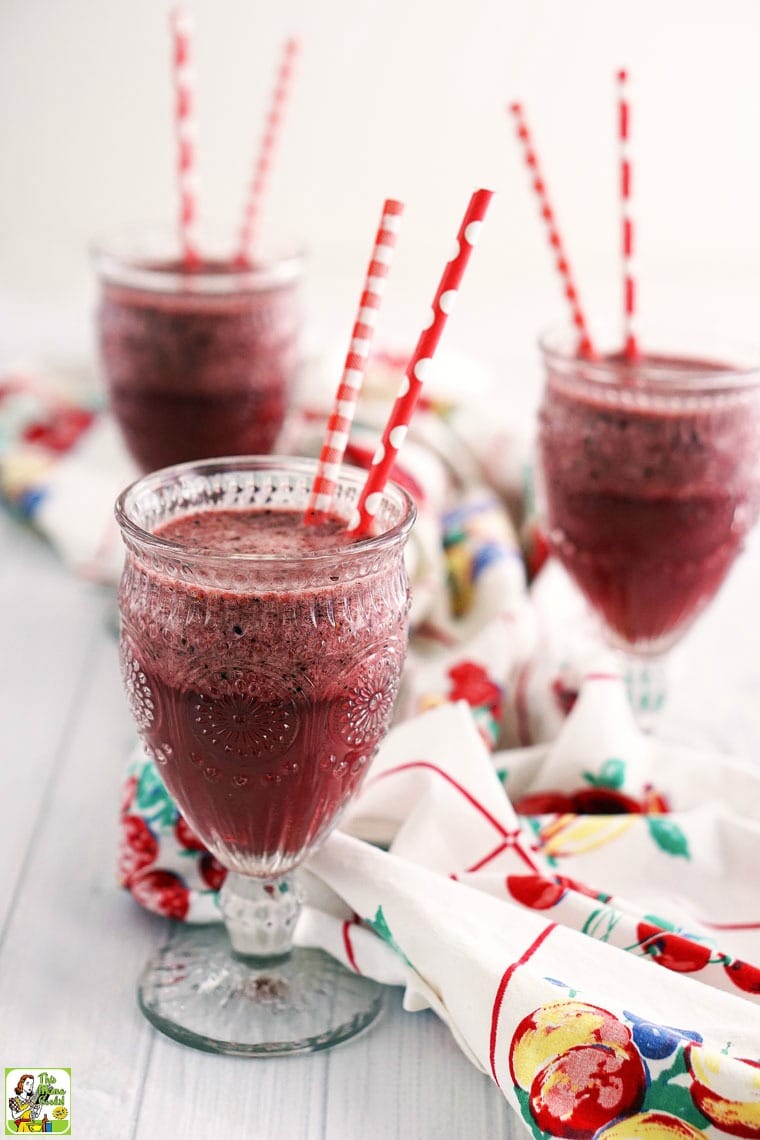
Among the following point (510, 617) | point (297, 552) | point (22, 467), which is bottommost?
point (22, 467)

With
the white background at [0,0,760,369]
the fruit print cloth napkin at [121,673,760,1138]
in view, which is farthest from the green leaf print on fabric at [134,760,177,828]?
the white background at [0,0,760,369]

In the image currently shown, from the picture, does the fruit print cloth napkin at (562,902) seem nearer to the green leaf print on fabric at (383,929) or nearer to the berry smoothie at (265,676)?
the green leaf print on fabric at (383,929)

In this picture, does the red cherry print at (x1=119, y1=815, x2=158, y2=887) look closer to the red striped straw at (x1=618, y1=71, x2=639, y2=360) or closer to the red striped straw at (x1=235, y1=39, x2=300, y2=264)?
the red striped straw at (x1=618, y1=71, x2=639, y2=360)

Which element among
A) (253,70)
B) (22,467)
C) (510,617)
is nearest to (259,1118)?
(510,617)

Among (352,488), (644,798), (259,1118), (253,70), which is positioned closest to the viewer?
(259,1118)

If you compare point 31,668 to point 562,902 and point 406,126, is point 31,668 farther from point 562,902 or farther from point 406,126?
point 406,126

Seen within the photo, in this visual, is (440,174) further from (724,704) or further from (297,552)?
(297,552)

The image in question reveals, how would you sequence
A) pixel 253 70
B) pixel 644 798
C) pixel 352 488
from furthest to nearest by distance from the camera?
pixel 253 70 → pixel 644 798 → pixel 352 488
